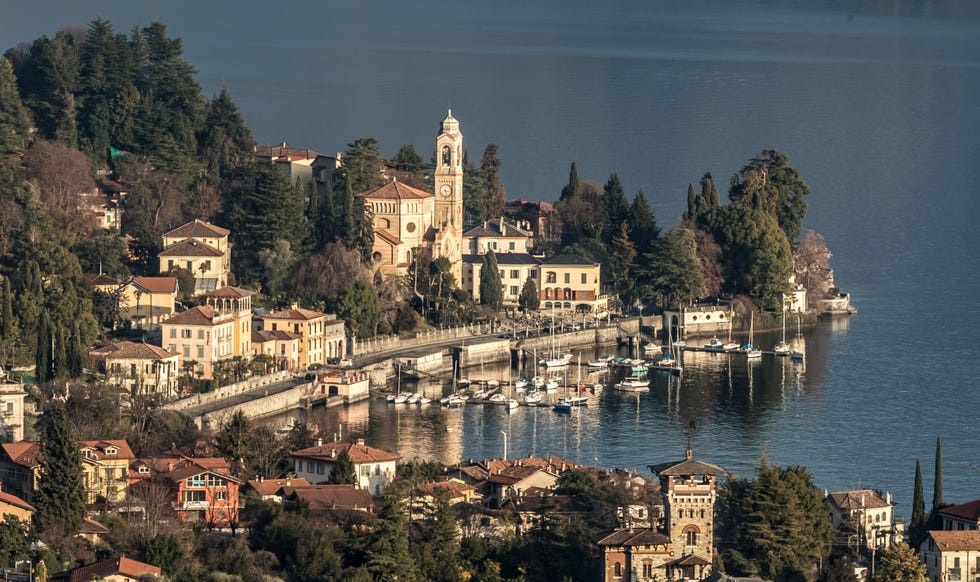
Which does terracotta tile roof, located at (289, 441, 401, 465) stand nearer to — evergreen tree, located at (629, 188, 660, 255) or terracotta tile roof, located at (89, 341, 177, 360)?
terracotta tile roof, located at (89, 341, 177, 360)

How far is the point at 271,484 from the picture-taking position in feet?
142

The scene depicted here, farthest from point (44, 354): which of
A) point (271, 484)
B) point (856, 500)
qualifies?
point (856, 500)

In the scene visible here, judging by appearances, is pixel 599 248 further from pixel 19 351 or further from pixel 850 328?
pixel 19 351

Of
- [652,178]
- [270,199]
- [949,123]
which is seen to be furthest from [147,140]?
[949,123]

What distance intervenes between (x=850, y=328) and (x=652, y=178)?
32.5 metres

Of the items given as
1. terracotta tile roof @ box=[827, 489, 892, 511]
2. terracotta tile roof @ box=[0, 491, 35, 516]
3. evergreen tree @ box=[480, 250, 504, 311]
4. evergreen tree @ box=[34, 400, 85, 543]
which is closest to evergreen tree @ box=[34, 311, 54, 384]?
evergreen tree @ box=[34, 400, 85, 543]

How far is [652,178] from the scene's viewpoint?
107938 millimetres

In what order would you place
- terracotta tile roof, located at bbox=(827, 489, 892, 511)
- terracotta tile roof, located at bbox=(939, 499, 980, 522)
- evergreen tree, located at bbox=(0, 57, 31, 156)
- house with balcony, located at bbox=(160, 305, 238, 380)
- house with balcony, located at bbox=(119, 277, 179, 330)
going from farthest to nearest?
evergreen tree, located at bbox=(0, 57, 31, 156)
house with balcony, located at bbox=(119, 277, 179, 330)
house with balcony, located at bbox=(160, 305, 238, 380)
terracotta tile roof, located at bbox=(827, 489, 892, 511)
terracotta tile roof, located at bbox=(939, 499, 980, 522)

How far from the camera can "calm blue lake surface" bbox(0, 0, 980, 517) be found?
2258 inches

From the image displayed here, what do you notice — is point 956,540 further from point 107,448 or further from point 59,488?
point 107,448

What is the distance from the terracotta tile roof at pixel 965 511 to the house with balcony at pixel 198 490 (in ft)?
40.0

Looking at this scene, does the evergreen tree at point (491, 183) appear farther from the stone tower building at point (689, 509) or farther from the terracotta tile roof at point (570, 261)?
the stone tower building at point (689, 509)

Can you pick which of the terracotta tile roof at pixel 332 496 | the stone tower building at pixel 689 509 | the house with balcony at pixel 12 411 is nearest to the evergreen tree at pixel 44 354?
the house with balcony at pixel 12 411

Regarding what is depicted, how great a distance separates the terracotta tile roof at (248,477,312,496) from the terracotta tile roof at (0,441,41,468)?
3716 millimetres
